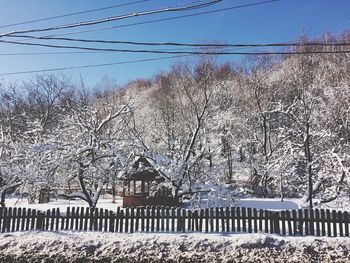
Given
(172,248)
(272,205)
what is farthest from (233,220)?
(272,205)

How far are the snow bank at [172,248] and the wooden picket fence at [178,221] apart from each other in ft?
2.86

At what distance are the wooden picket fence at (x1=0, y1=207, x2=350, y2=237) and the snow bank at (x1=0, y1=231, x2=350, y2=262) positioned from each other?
2.86 ft

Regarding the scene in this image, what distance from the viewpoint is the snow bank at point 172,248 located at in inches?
350

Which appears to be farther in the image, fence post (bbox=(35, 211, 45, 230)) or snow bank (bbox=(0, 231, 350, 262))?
fence post (bbox=(35, 211, 45, 230))

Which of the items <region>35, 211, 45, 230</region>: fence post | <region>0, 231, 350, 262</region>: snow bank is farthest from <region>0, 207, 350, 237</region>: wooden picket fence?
<region>0, 231, 350, 262</region>: snow bank

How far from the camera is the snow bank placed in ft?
29.1

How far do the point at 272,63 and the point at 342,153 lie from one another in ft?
63.2

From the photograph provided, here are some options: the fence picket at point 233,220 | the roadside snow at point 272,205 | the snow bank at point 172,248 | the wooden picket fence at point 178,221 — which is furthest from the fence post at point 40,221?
the roadside snow at point 272,205

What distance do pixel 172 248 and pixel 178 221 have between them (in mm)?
1839

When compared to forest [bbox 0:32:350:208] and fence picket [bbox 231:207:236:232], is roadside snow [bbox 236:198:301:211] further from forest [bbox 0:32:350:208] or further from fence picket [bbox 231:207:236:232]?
fence picket [bbox 231:207:236:232]

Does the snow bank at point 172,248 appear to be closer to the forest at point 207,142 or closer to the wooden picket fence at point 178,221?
the wooden picket fence at point 178,221

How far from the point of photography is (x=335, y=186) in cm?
1670

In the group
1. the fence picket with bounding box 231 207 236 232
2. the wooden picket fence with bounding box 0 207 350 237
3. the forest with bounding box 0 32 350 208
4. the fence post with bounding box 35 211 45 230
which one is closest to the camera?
the wooden picket fence with bounding box 0 207 350 237

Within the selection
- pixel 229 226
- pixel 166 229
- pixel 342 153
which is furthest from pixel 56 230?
pixel 342 153
